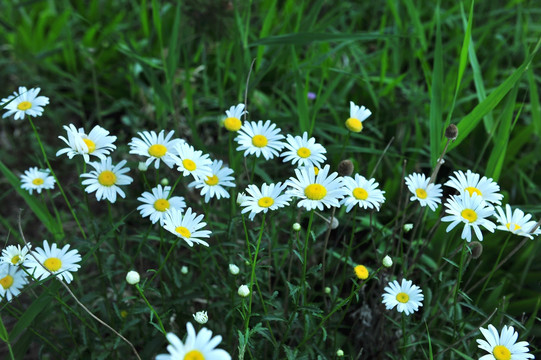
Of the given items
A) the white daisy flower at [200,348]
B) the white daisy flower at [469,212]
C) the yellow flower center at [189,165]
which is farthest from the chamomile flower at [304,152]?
→ the white daisy flower at [200,348]

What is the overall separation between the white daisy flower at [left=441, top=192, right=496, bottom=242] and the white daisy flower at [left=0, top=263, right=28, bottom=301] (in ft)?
3.12

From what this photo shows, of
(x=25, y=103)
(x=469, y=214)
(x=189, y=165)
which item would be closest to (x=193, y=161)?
(x=189, y=165)

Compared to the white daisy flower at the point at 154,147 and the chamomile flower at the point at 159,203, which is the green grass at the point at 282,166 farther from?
the white daisy flower at the point at 154,147

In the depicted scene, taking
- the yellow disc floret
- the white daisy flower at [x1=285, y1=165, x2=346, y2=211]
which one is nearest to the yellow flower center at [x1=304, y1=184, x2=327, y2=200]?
the white daisy flower at [x1=285, y1=165, x2=346, y2=211]

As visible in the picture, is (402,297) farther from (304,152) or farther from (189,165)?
(189,165)

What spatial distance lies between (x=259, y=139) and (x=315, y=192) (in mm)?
225

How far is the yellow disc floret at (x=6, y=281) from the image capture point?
1.16m

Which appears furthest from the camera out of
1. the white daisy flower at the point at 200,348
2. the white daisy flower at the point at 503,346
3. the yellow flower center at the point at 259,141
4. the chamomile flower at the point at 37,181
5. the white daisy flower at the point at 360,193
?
the chamomile flower at the point at 37,181

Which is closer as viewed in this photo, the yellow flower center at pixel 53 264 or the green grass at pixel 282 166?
the yellow flower center at pixel 53 264

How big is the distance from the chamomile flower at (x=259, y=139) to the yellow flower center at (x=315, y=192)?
0.14 meters

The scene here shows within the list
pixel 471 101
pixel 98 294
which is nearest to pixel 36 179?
pixel 98 294

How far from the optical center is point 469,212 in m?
1.12

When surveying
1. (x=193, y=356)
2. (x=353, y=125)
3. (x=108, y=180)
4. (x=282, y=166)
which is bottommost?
(x=193, y=356)

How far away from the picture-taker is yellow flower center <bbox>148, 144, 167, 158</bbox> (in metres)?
1.20
